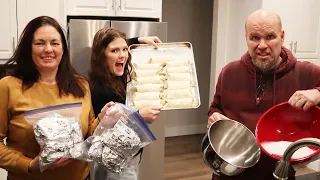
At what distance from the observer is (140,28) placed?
2762 mm

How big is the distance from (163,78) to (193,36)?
3293mm

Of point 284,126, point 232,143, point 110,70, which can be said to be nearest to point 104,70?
point 110,70

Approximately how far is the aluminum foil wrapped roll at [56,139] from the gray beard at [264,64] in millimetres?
832

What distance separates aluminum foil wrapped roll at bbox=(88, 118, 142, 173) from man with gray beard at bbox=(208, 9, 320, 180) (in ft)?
1.31

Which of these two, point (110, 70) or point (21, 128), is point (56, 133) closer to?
point (21, 128)

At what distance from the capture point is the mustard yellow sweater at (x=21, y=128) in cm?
128

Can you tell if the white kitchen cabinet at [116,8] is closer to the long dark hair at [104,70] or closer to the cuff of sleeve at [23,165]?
the long dark hair at [104,70]

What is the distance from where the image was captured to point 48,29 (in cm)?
A: 133

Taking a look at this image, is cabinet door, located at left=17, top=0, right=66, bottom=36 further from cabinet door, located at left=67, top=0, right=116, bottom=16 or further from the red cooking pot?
the red cooking pot

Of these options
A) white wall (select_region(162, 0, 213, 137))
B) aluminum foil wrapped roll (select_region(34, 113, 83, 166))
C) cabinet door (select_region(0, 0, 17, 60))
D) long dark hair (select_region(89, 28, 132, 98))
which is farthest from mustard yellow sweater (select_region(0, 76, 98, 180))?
white wall (select_region(162, 0, 213, 137))

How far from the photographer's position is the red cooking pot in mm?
1283

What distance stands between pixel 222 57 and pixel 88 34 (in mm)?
1632

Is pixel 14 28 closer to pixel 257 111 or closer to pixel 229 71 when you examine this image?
pixel 229 71

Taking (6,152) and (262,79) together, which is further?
(262,79)
